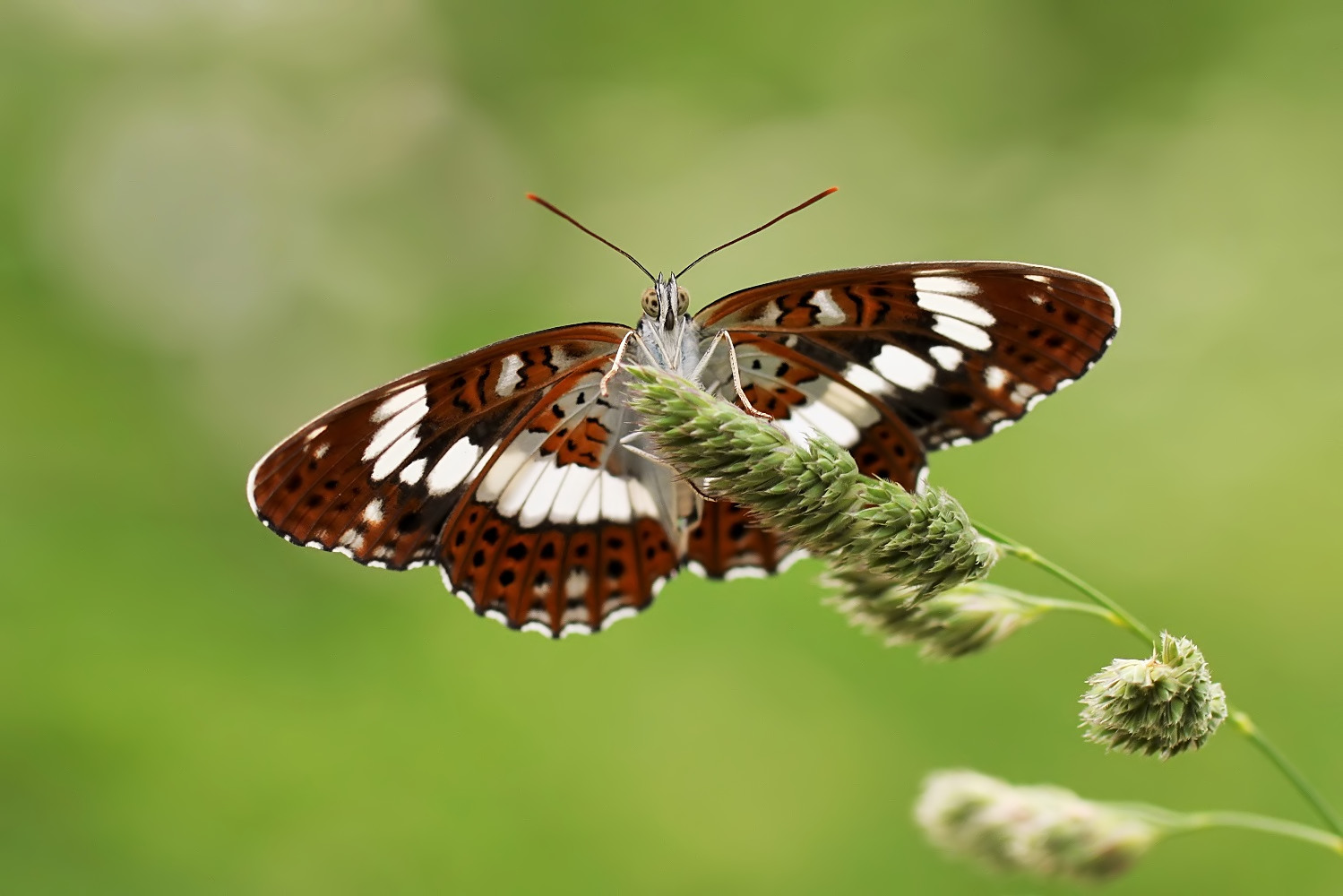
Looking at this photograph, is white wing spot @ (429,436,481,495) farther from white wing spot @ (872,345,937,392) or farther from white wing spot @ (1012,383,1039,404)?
white wing spot @ (1012,383,1039,404)

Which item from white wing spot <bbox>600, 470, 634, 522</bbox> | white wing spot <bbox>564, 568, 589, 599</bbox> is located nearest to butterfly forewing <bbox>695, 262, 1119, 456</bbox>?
white wing spot <bbox>600, 470, 634, 522</bbox>

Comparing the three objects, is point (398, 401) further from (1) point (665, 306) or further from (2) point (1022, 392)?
(2) point (1022, 392)

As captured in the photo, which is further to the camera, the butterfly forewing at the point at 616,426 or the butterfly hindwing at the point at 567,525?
the butterfly hindwing at the point at 567,525

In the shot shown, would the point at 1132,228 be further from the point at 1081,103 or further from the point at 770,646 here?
the point at 770,646

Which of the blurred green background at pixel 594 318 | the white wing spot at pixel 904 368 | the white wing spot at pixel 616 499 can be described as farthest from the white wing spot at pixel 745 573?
the blurred green background at pixel 594 318

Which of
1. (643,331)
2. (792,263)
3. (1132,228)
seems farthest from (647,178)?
(643,331)

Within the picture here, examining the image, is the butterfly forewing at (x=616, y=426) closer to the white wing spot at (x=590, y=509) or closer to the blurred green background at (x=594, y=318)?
the white wing spot at (x=590, y=509)
